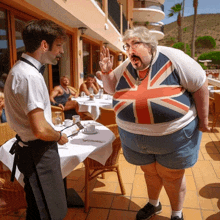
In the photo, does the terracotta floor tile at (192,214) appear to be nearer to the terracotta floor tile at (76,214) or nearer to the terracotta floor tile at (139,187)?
the terracotta floor tile at (139,187)

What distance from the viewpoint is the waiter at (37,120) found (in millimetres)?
1161

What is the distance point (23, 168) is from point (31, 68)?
0.60m

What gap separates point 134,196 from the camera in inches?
94.5

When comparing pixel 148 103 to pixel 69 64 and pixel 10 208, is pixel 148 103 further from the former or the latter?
pixel 69 64

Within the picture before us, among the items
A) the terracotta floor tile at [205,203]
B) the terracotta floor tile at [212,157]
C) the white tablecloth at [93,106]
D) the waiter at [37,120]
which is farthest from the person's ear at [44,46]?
the white tablecloth at [93,106]

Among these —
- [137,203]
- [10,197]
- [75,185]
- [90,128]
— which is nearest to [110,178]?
[75,185]

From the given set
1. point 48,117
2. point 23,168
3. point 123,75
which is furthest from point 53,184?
point 123,75

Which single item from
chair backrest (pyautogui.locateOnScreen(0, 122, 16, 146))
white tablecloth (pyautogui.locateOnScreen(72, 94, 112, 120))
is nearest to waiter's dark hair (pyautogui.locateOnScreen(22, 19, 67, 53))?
chair backrest (pyautogui.locateOnScreen(0, 122, 16, 146))

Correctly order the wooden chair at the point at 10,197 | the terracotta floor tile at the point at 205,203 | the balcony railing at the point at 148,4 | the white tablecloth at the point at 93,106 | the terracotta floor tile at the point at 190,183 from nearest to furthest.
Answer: the wooden chair at the point at 10,197 → the terracotta floor tile at the point at 205,203 → the terracotta floor tile at the point at 190,183 → the white tablecloth at the point at 93,106 → the balcony railing at the point at 148,4

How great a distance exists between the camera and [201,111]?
166cm

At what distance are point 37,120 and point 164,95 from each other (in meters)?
0.84

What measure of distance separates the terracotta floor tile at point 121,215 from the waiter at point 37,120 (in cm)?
81

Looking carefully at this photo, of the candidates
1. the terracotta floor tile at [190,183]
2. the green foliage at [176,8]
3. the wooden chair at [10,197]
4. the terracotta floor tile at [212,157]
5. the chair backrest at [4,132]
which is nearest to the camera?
the wooden chair at [10,197]

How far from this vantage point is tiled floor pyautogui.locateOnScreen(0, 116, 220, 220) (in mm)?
2111
